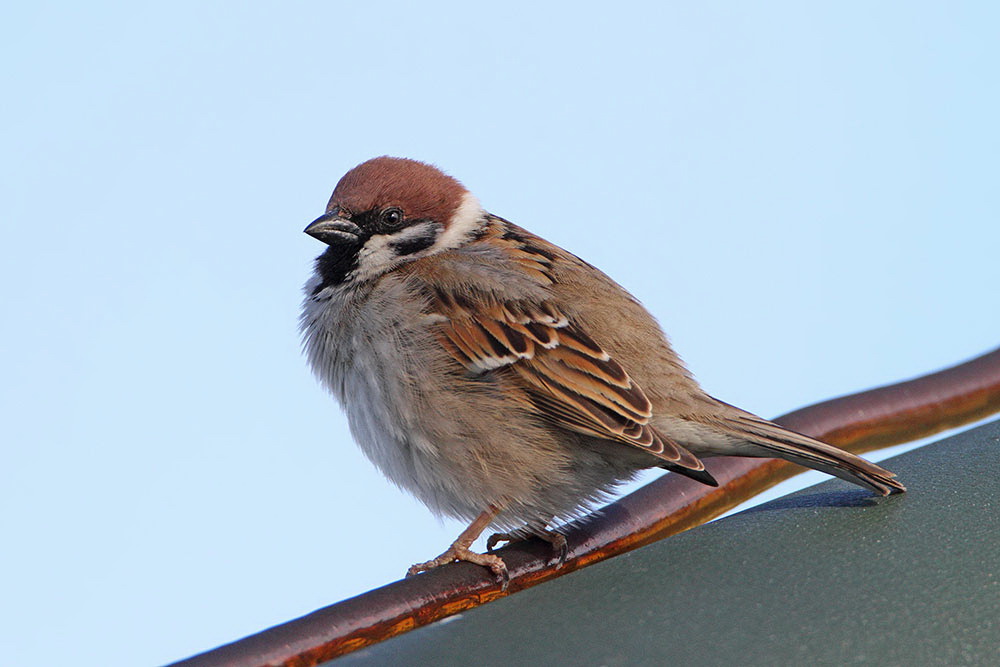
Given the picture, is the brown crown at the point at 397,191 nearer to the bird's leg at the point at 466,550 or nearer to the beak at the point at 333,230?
the beak at the point at 333,230

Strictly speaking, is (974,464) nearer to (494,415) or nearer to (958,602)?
(958,602)

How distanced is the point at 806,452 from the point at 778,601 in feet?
1.98

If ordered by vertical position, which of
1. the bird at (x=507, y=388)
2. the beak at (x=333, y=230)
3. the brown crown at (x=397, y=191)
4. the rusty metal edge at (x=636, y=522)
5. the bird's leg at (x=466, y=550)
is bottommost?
the rusty metal edge at (x=636, y=522)

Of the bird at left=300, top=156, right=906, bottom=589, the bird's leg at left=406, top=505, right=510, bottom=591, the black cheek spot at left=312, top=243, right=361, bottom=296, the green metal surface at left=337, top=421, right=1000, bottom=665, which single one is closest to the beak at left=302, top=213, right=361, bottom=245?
the black cheek spot at left=312, top=243, right=361, bottom=296

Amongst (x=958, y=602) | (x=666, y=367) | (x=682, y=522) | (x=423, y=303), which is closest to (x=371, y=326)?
(x=423, y=303)

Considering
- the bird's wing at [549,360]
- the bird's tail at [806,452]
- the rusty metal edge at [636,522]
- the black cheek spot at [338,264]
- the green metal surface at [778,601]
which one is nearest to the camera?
the green metal surface at [778,601]

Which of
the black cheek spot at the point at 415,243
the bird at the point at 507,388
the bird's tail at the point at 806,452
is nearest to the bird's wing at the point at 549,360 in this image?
the bird at the point at 507,388

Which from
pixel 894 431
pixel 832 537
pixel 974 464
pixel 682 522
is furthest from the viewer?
pixel 894 431

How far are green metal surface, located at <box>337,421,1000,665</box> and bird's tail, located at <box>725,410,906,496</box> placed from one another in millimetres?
61

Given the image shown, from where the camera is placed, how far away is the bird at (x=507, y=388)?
222 centimetres

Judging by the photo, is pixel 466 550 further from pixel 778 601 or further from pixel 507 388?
pixel 778 601

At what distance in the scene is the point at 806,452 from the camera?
187cm

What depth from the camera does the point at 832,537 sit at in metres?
1.51

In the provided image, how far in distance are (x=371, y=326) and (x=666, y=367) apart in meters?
0.62
